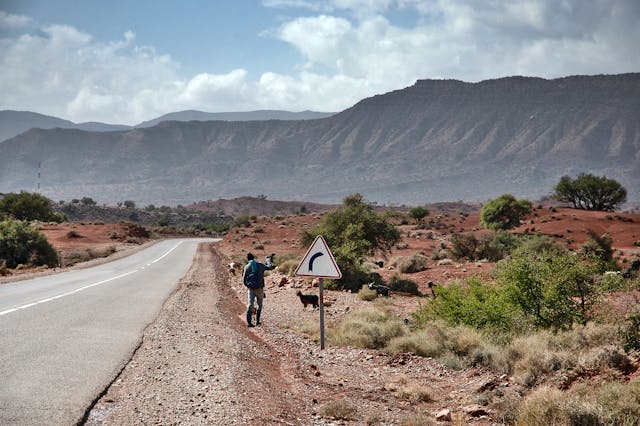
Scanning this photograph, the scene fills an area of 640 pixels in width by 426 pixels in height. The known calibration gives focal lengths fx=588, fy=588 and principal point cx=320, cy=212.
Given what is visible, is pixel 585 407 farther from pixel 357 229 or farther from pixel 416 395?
pixel 357 229

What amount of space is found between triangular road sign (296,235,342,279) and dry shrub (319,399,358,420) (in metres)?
4.20

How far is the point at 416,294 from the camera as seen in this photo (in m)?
23.8

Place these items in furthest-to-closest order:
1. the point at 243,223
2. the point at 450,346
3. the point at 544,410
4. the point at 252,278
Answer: the point at 243,223 → the point at 252,278 → the point at 450,346 → the point at 544,410

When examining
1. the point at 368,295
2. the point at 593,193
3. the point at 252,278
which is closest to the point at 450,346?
the point at 252,278

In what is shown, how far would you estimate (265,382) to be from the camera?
8.91 metres

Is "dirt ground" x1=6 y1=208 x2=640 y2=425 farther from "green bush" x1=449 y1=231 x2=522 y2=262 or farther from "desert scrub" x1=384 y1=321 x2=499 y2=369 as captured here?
"green bush" x1=449 y1=231 x2=522 y2=262

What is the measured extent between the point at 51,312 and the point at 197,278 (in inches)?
507

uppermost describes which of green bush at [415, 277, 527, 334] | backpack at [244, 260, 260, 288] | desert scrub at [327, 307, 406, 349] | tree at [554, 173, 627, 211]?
tree at [554, 173, 627, 211]

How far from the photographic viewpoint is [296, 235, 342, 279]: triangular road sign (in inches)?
461

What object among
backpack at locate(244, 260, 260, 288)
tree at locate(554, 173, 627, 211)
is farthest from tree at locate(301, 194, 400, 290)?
tree at locate(554, 173, 627, 211)

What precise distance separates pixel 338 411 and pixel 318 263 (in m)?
4.59

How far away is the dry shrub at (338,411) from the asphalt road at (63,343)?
115 inches

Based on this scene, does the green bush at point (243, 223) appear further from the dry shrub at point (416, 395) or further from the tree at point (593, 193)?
the dry shrub at point (416, 395)

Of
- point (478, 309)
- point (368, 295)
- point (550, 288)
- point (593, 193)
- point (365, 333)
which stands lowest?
point (368, 295)
